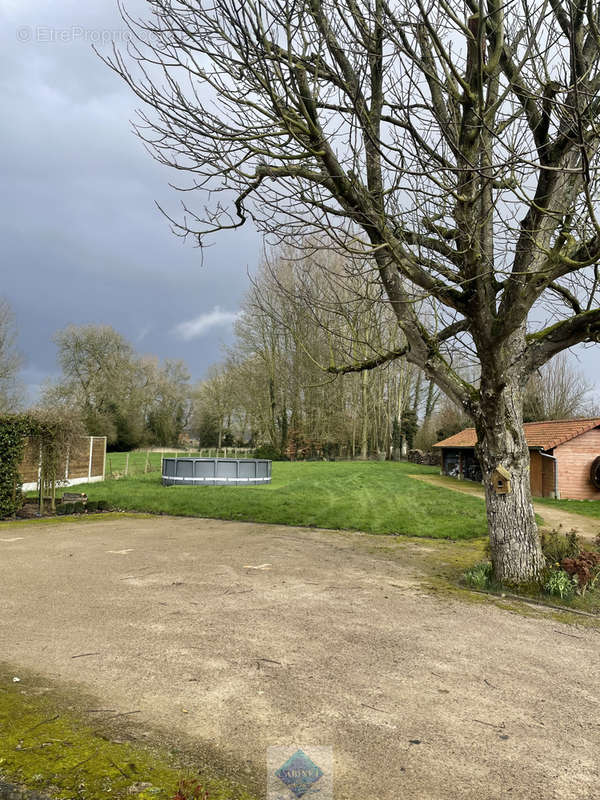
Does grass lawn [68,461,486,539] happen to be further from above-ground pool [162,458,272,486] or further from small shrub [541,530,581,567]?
small shrub [541,530,581,567]

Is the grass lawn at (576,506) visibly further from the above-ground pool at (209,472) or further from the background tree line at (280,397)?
the background tree line at (280,397)

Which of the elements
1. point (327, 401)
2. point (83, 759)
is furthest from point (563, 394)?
point (83, 759)

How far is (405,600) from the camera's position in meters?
5.97

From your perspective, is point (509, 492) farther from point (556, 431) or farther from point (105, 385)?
point (105, 385)

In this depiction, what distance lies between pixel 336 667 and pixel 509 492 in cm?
344

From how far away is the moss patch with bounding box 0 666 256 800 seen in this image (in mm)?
2502

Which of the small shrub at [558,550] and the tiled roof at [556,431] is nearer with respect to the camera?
the small shrub at [558,550]

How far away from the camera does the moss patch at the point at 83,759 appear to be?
250 centimetres

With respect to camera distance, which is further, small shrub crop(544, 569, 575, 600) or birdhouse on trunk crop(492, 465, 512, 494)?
birdhouse on trunk crop(492, 465, 512, 494)

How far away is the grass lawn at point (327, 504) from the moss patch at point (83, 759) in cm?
870

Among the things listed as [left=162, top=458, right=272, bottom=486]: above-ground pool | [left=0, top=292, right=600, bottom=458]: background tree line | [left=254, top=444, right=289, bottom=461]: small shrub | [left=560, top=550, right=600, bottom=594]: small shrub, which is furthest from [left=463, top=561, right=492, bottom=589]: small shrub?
[left=254, top=444, right=289, bottom=461]: small shrub

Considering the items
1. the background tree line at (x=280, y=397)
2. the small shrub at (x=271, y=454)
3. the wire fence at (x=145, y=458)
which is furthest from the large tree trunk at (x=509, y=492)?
the small shrub at (x=271, y=454)

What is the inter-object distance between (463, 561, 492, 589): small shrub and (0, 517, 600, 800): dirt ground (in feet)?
2.32

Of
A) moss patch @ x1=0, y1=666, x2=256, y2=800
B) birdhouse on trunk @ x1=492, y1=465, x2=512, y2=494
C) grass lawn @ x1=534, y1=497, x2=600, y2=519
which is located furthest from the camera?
grass lawn @ x1=534, y1=497, x2=600, y2=519
